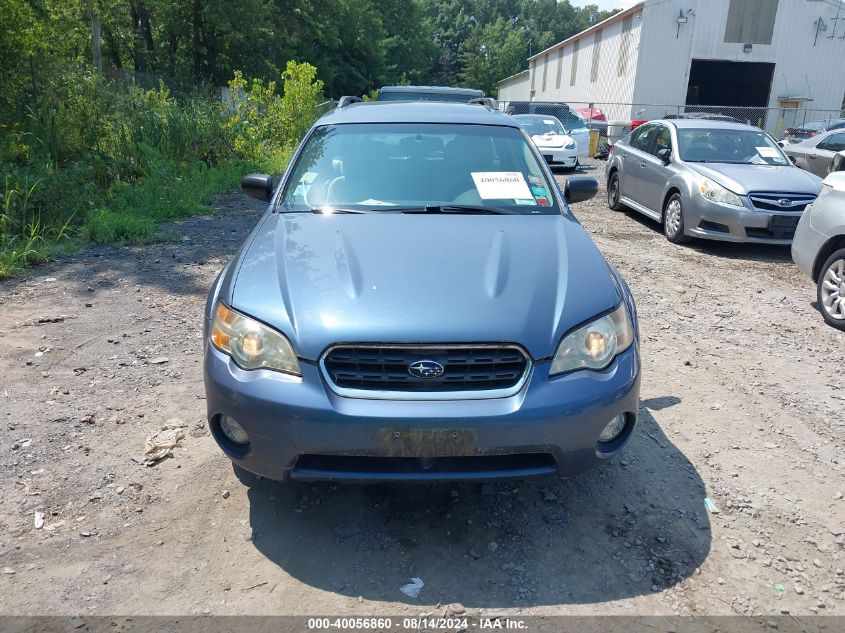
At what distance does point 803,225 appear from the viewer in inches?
237

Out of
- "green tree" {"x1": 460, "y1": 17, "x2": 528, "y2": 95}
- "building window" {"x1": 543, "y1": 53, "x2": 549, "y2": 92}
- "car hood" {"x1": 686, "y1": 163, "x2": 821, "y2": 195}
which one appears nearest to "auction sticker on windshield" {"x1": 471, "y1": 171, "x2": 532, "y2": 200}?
"car hood" {"x1": 686, "y1": 163, "x2": 821, "y2": 195}

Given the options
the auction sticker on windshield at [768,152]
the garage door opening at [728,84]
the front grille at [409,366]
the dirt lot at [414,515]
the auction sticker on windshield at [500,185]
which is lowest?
the dirt lot at [414,515]

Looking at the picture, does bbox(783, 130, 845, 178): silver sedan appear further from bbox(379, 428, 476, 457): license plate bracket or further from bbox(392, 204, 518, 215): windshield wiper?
bbox(379, 428, 476, 457): license plate bracket

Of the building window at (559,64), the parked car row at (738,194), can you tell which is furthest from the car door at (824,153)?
the building window at (559,64)

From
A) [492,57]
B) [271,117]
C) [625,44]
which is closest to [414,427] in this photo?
[271,117]

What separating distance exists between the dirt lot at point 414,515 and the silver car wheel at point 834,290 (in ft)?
3.38

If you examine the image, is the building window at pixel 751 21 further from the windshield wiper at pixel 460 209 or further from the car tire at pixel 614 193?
the windshield wiper at pixel 460 209

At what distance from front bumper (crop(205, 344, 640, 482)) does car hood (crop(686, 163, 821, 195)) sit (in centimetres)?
639

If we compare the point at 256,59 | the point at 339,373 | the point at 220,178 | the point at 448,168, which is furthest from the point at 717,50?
the point at 339,373

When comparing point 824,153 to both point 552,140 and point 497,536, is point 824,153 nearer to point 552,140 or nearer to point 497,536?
point 552,140

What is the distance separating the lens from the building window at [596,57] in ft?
112

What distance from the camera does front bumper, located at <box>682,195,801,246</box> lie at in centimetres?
779

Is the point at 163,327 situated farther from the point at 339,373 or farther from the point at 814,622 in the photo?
the point at 814,622

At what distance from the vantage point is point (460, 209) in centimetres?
362
